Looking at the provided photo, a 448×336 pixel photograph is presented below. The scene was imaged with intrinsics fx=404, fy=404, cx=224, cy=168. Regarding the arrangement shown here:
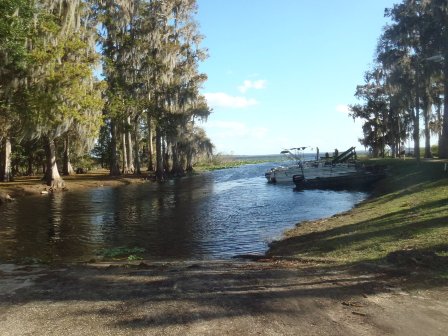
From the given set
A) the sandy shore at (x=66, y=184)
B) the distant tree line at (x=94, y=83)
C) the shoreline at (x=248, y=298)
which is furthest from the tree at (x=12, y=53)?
the shoreline at (x=248, y=298)

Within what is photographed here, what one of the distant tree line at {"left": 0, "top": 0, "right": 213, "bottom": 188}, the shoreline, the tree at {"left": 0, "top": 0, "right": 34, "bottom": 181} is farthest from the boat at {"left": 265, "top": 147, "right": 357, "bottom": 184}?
the shoreline

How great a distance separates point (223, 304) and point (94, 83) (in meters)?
33.7

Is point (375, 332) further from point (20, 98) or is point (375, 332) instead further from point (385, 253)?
point (20, 98)

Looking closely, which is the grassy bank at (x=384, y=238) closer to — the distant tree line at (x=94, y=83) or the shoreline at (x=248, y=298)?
the shoreline at (x=248, y=298)

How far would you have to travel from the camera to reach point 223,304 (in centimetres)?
543

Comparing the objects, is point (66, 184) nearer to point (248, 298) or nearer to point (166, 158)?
point (166, 158)

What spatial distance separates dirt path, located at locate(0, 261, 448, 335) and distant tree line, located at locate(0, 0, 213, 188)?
18772mm

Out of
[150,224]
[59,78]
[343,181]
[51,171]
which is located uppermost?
[59,78]

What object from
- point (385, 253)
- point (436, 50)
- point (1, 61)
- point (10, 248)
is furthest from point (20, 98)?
point (436, 50)

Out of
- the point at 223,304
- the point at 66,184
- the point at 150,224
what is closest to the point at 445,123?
the point at 150,224

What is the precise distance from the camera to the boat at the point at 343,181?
3603 centimetres

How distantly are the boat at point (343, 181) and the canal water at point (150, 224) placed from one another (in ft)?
28.1

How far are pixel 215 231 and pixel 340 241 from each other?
654 cm

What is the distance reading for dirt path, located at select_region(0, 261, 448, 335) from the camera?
472 centimetres
